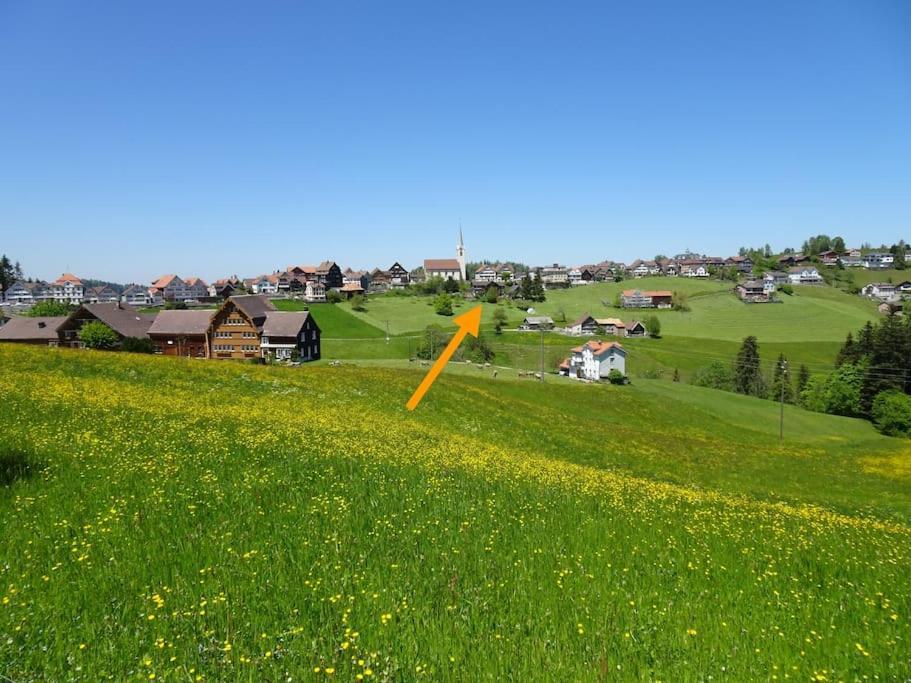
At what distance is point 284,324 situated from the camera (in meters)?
101

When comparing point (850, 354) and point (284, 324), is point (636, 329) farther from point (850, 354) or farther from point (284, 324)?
point (284, 324)

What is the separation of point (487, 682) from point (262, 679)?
8.94 ft

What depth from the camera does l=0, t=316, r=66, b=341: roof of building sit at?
97.2 m

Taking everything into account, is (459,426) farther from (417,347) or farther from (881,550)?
(417,347)

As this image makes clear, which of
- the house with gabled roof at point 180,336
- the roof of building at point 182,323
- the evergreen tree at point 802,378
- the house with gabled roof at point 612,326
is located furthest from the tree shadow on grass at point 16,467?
the house with gabled roof at point 612,326

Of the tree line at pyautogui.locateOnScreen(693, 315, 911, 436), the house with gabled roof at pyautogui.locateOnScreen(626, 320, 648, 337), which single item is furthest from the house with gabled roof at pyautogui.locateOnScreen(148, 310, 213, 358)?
the house with gabled roof at pyautogui.locateOnScreen(626, 320, 648, 337)

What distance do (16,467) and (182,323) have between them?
97479mm

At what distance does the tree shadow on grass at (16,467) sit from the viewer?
39.3 ft

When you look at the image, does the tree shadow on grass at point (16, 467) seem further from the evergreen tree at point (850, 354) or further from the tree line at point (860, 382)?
the evergreen tree at point (850, 354)

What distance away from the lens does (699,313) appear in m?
185

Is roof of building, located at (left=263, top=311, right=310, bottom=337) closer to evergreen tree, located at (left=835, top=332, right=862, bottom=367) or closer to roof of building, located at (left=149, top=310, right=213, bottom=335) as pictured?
roof of building, located at (left=149, top=310, right=213, bottom=335)

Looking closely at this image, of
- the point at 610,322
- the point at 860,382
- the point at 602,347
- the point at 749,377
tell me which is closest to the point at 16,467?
the point at 860,382

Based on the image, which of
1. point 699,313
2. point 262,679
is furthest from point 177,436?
point 699,313

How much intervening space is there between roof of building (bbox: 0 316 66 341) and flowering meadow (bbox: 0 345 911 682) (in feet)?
324
